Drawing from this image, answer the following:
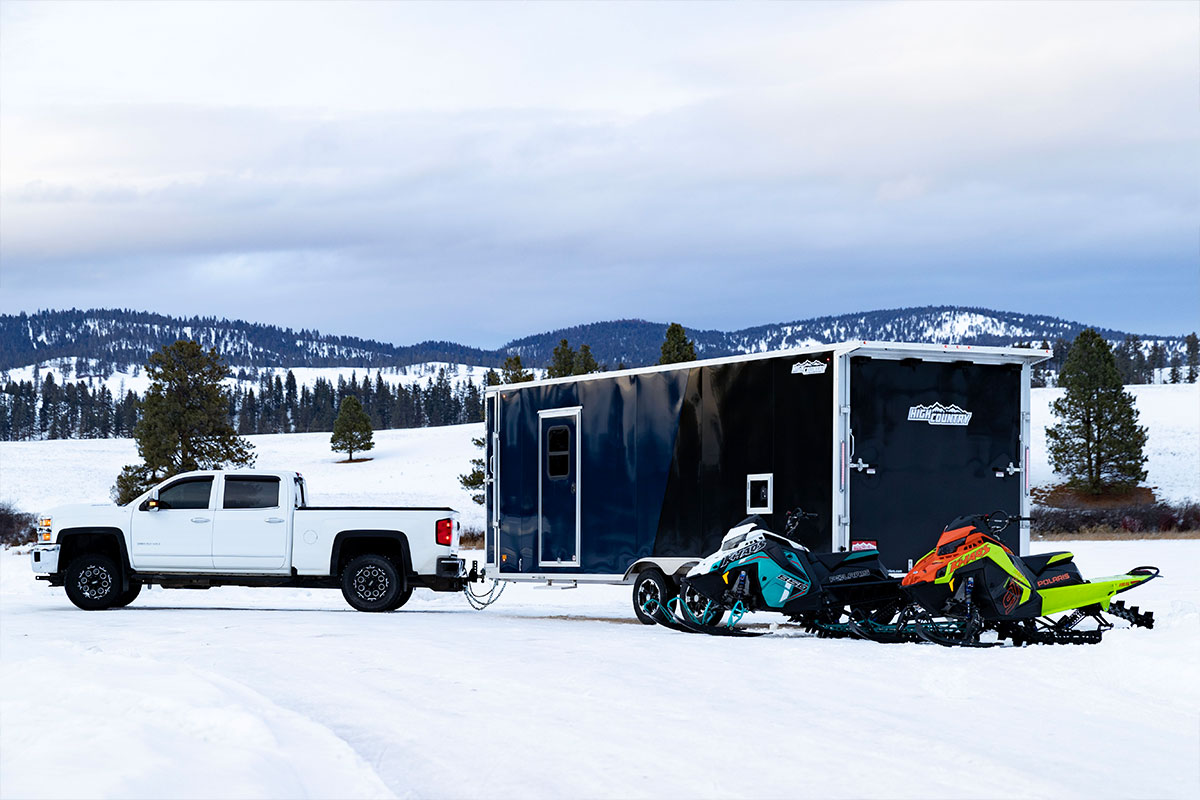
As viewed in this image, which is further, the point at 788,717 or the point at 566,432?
the point at 566,432

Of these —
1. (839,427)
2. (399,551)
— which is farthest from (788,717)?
(399,551)

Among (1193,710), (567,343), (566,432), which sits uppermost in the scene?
(567,343)

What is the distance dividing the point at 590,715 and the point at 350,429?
289 feet

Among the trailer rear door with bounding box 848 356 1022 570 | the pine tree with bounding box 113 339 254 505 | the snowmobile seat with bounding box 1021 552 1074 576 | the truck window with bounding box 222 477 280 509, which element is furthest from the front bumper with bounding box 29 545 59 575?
the pine tree with bounding box 113 339 254 505

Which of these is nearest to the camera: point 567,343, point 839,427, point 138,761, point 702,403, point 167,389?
point 138,761

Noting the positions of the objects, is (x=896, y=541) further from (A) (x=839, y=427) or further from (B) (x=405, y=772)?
(B) (x=405, y=772)

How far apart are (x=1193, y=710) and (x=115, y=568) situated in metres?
14.4

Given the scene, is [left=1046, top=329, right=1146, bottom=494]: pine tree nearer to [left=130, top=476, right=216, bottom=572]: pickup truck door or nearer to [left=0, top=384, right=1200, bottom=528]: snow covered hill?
[left=0, top=384, right=1200, bottom=528]: snow covered hill

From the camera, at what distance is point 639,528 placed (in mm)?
15555

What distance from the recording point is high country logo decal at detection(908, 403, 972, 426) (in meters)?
13.9

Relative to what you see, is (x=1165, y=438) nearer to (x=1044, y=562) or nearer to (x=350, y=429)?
(x=350, y=429)

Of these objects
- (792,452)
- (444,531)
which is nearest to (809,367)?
(792,452)

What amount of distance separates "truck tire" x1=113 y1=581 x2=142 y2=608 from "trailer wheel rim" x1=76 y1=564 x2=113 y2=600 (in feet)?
0.75

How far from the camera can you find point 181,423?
1777 inches
